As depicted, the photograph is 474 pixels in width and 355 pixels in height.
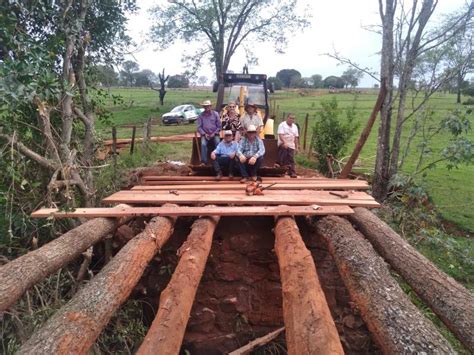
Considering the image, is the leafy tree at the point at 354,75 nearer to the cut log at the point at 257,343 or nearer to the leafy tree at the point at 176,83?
the cut log at the point at 257,343

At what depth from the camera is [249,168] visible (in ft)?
22.4

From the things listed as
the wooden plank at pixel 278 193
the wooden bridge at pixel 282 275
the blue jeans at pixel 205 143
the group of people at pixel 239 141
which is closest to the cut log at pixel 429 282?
the wooden bridge at pixel 282 275

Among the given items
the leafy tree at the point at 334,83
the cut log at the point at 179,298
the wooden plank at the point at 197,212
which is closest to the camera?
the cut log at the point at 179,298

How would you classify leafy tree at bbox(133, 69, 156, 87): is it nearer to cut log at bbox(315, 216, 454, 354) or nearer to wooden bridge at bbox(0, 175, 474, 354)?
wooden bridge at bbox(0, 175, 474, 354)

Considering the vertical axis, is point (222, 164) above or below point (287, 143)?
below

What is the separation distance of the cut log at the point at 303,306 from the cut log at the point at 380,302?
1.21ft

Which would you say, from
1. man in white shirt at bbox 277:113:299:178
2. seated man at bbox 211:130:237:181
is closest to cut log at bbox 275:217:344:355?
seated man at bbox 211:130:237:181

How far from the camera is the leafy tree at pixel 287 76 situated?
199ft

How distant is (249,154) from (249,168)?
0.24 meters

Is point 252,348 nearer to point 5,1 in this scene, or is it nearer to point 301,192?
point 301,192

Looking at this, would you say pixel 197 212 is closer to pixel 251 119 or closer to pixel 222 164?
pixel 222 164

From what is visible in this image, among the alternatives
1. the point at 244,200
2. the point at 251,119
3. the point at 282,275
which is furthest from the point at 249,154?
the point at 282,275

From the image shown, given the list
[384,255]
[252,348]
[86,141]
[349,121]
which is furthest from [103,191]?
[349,121]

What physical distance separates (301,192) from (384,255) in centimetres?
169
